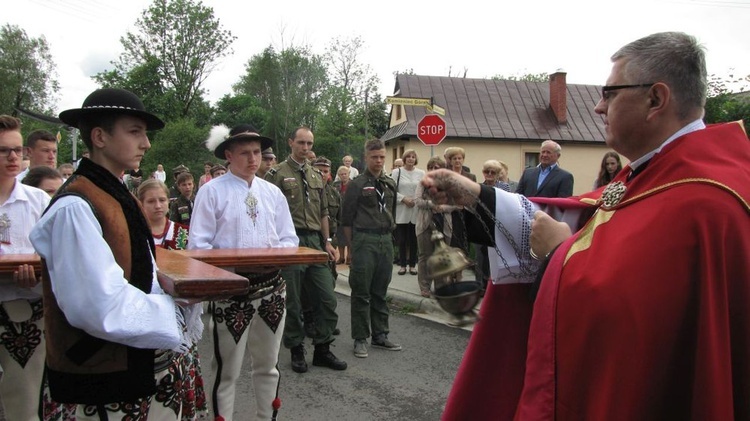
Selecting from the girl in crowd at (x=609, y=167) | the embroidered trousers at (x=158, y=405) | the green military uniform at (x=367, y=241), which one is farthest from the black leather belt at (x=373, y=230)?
the embroidered trousers at (x=158, y=405)

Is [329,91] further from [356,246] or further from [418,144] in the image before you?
[356,246]

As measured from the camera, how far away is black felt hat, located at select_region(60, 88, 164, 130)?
7.18 ft

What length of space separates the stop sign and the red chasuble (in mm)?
9045

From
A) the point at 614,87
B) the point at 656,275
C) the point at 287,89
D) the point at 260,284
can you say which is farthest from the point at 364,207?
the point at 287,89

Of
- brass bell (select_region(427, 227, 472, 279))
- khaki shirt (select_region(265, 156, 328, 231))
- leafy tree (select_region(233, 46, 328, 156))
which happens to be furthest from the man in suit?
leafy tree (select_region(233, 46, 328, 156))

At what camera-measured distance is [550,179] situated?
7.08 meters

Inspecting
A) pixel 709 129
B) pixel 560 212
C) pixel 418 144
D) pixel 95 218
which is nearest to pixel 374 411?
pixel 560 212

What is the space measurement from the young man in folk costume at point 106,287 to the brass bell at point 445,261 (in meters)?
1.02

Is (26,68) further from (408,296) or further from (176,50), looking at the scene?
(408,296)

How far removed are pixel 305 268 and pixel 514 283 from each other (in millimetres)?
3467

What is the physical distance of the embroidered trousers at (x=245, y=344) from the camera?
3553 millimetres

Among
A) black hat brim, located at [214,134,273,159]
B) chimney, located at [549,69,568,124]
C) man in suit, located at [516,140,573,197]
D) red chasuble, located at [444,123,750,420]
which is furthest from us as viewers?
chimney, located at [549,69,568,124]

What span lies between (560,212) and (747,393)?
0.97 m

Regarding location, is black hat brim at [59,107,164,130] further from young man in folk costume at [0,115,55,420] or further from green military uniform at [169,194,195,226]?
green military uniform at [169,194,195,226]
